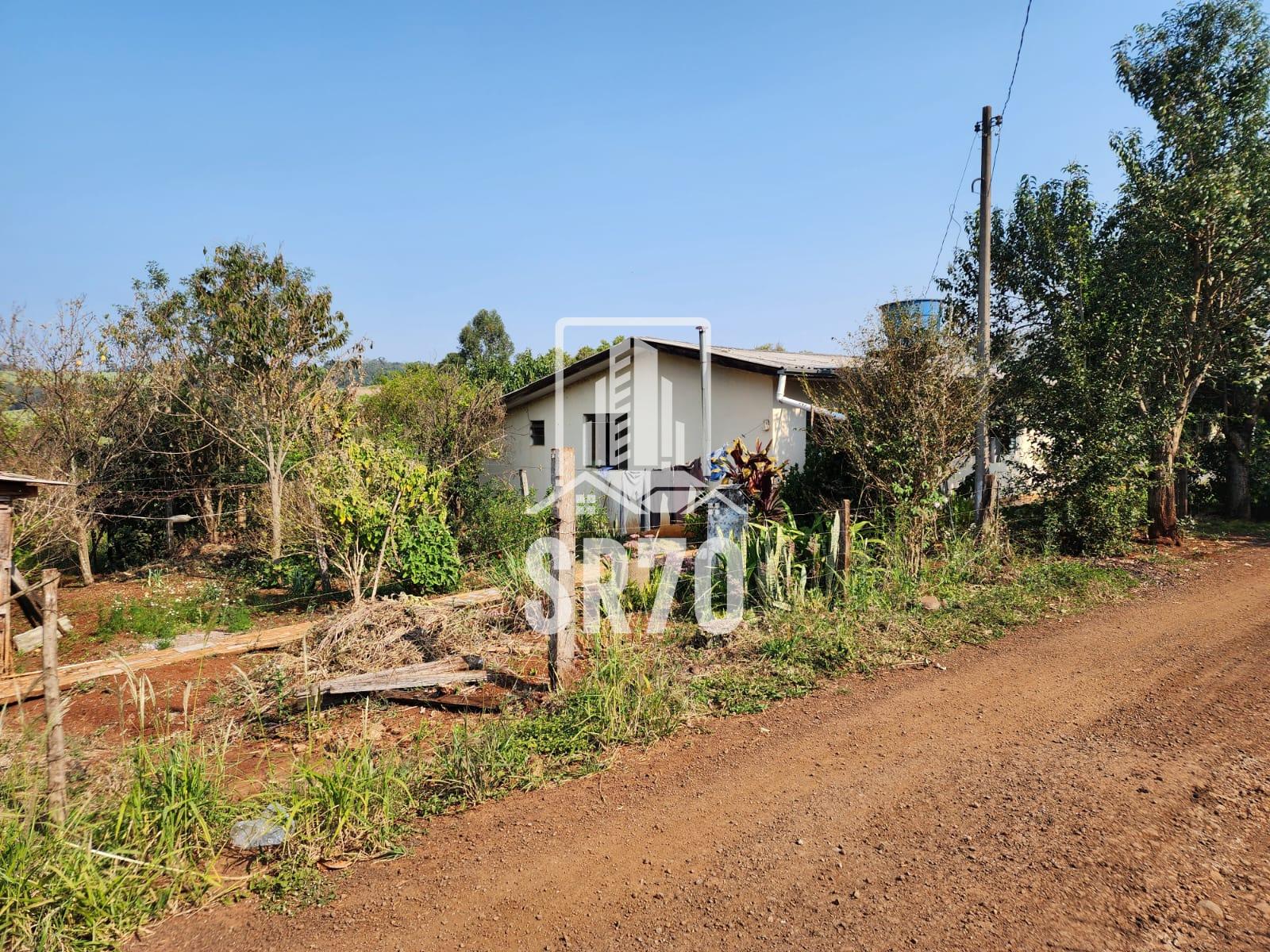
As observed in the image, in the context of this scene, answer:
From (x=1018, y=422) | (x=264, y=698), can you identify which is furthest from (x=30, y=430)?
(x=1018, y=422)

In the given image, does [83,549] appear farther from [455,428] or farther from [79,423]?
[455,428]

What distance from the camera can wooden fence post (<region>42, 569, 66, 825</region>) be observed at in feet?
10.5

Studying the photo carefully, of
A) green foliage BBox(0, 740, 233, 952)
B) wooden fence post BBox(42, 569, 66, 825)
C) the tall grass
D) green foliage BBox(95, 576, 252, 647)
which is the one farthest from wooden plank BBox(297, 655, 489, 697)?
green foliage BBox(95, 576, 252, 647)

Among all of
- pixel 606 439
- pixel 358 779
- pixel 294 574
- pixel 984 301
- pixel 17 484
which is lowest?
pixel 358 779

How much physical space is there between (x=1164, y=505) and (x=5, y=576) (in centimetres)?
1490

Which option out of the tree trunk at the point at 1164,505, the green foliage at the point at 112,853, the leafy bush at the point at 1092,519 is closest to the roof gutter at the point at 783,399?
the leafy bush at the point at 1092,519

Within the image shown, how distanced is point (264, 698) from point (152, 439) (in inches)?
362

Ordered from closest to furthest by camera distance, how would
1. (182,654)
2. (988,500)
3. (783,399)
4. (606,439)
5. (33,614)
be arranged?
(182,654) → (33,614) → (988,500) → (783,399) → (606,439)

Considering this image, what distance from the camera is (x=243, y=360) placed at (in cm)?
1116

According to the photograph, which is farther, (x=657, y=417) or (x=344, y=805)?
(x=657, y=417)

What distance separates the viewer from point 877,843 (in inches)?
136

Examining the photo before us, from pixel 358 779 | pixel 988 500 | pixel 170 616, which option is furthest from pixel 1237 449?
pixel 170 616

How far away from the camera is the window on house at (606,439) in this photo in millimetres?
15734

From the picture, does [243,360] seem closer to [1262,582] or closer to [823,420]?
[823,420]
